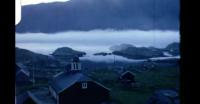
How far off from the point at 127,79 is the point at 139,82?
0.06 m

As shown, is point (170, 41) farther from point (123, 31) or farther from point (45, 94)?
point (45, 94)

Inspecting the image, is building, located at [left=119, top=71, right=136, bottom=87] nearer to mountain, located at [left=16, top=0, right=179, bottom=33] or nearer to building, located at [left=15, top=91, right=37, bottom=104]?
mountain, located at [left=16, top=0, right=179, bottom=33]

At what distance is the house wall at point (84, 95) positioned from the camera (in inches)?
38.4

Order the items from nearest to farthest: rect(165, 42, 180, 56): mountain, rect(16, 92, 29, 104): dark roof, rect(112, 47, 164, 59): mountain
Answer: rect(165, 42, 180, 56): mountain < rect(16, 92, 29, 104): dark roof < rect(112, 47, 164, 59): mountain

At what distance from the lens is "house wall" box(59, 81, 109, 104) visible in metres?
0.97

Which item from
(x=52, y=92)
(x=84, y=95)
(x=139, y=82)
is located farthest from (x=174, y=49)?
(x=52, y=92)

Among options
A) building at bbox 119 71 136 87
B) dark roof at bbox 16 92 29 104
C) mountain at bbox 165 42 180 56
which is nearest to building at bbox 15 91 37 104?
dark roof at bbox 16 92 29 104

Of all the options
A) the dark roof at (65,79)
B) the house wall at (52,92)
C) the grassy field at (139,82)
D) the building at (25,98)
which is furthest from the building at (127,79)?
the building at (25,98)

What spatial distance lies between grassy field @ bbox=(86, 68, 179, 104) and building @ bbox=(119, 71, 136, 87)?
2 cm

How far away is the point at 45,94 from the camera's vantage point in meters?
1.09

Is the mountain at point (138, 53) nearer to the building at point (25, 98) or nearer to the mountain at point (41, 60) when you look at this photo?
the mountain at point (41, 60)
